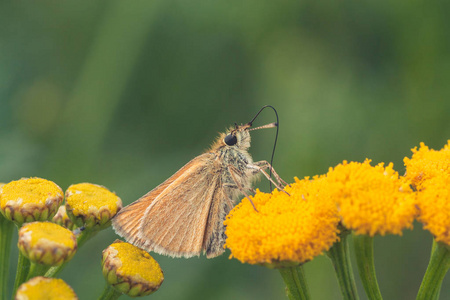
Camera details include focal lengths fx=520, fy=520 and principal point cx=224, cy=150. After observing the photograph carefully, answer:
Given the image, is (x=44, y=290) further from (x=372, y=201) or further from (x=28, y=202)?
(x=372, y=201)

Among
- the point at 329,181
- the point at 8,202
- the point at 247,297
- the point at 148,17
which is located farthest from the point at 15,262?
the point at 329,181

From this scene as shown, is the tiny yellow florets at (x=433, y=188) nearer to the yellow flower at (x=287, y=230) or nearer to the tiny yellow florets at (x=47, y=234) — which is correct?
the yellow flower at (x=287, y=230)

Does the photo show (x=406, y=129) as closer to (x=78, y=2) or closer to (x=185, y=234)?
(x=185, y=234)

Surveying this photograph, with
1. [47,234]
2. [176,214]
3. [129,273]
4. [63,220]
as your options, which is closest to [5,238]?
[63,220]

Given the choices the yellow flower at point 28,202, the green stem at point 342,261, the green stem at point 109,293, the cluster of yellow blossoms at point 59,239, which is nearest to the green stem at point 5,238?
the cluster of yellow blossoms at point 59,239

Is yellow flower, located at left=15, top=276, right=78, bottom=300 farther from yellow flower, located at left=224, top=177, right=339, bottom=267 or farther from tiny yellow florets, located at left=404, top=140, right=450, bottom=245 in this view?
tiny yellow florets, located at left=404, top=140, right=450, bottom=245
